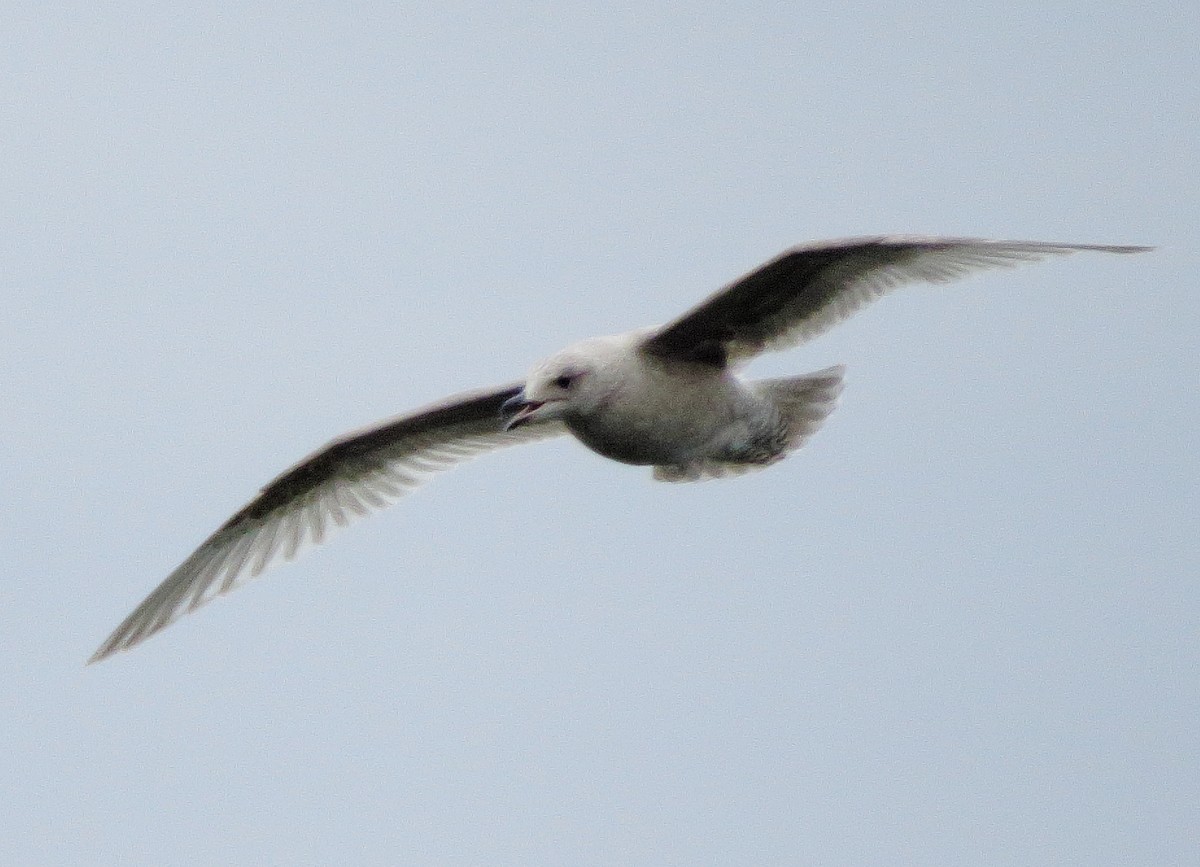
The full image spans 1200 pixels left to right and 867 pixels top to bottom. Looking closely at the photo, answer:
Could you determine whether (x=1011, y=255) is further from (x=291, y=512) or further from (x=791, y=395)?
(x=291, y=512)

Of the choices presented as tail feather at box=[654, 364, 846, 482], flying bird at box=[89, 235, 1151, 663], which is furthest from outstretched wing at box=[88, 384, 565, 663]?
tail feather at box=[654, 364, 846, 482]

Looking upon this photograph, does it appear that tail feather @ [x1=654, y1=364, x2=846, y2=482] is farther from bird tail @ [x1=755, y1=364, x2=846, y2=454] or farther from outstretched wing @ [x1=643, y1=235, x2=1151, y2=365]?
outstretched wing @ [x1=643, y1=235, x2=1151, y2=365]

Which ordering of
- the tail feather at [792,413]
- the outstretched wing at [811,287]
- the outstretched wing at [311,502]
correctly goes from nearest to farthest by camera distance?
the outstretched wing at [811,287] < the tail feather at [792,413] < the outstretched wing at [311,502]

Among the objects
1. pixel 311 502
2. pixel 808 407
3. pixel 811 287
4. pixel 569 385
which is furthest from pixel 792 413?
pixel 311 502

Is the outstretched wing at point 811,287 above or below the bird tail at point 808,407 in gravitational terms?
above

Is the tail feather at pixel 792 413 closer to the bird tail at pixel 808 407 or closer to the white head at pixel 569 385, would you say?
the bird tail at pixel 808 407

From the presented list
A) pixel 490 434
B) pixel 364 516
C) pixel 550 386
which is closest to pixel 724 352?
pixel 550 386

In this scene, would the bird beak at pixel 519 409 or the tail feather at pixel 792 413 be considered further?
the tail feather at pixel 792 413

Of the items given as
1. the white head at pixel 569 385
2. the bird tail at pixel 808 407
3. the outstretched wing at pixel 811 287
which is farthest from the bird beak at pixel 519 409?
the bird tail at pixel 808 407
